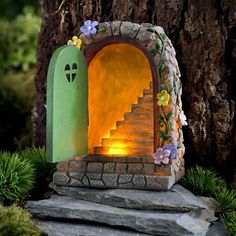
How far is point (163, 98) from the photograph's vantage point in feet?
12.9

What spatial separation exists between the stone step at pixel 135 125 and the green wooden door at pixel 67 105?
0.39 m

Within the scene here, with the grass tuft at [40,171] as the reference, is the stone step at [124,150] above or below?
above

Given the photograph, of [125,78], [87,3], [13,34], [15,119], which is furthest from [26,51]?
[125,78]

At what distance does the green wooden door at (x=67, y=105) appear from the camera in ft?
11.9

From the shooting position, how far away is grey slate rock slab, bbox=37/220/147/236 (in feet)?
11.6

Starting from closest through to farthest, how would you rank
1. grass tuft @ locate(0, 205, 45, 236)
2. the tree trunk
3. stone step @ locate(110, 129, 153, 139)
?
1. grass tuft @ locate(0, 205, 45, 236)
2. stone step @ locate(110, 129, 153, 139)
3. the tree trunk

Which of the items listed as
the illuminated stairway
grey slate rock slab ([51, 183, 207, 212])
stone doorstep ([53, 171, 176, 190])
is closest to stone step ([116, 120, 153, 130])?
the illuminated stairway

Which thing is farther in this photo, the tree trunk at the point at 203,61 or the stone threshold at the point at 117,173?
the tree trunk at the point at 203,61

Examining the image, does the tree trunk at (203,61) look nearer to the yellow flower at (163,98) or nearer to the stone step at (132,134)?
the stone step at (132,134)

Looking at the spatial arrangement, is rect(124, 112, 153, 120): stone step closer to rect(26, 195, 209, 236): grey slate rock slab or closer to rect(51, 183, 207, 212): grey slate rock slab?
rect(51, 183, 207, 212): grey slate rock slab

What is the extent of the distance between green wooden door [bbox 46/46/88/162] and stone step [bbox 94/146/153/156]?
0.24m

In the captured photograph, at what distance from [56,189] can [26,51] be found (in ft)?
13.1

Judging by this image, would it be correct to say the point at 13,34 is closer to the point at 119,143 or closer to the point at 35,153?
the point at 35,153

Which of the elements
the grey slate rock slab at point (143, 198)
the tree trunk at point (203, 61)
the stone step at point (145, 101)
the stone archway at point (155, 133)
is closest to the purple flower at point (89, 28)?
the stone archway at point (155, 133)
